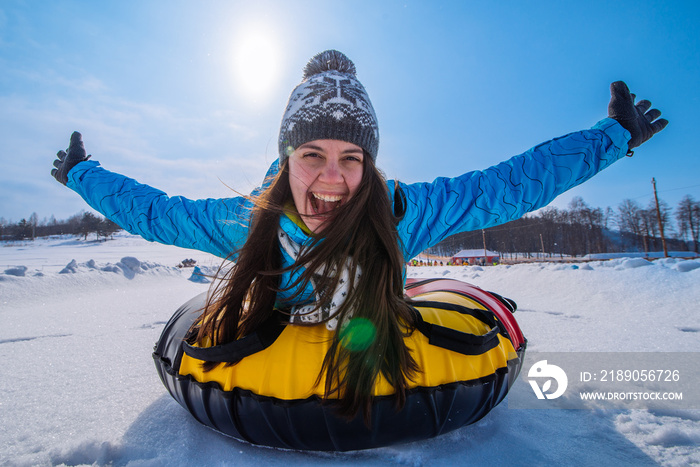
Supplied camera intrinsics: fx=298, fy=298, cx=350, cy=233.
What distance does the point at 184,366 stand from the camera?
1.02 meters

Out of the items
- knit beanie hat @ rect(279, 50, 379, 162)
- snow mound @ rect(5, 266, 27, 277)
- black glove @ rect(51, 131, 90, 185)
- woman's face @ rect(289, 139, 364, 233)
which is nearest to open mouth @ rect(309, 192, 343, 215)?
woman's face @ rect(289, 139, 364, 233)

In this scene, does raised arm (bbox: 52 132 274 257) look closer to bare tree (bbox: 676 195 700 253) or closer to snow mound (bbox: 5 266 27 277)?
snow mound (bbox: 5 266 27 277)

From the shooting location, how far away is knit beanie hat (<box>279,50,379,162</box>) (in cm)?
128

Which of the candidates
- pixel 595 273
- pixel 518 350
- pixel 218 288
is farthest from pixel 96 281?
pixel 595 273

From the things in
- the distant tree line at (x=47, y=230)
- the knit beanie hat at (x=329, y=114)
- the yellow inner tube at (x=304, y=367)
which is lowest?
the yellow inner tube at (x=304, y=367)

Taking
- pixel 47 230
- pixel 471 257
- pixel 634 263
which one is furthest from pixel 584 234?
pixel 47 230

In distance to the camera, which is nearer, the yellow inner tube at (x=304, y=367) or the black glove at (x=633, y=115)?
the yellow inner tube at (x=304, y=367)

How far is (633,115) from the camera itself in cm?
153

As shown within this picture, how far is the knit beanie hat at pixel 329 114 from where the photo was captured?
4.21 ft

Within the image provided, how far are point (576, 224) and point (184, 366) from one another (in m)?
55.7

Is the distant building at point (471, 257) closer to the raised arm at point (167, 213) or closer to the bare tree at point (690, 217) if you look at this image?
the bare tree at point (690, 217)

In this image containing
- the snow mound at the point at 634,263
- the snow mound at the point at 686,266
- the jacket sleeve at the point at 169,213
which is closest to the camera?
the jacket sleeve at the point at 169,213

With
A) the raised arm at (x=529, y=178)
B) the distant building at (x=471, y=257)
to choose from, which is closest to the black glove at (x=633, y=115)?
the raised arm at (x=529, y=178)

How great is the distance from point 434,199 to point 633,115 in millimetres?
1098
